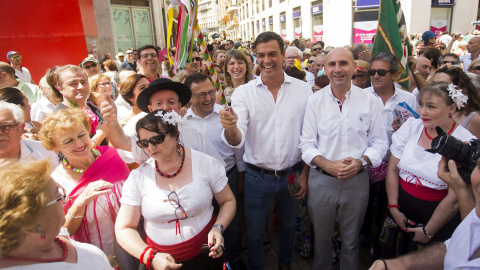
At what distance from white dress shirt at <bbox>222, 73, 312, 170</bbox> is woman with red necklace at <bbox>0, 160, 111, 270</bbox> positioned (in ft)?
5.19

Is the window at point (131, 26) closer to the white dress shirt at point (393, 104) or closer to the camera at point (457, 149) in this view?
the white dress shirt at point (393, 104)

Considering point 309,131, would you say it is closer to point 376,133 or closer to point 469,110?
point 376,133

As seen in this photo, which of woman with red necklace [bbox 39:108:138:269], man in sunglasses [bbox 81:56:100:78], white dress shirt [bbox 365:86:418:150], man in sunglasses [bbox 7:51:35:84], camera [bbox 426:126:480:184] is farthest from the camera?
man in sunglasses [bbox 7:51:35:84]

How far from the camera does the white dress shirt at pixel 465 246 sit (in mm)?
1478

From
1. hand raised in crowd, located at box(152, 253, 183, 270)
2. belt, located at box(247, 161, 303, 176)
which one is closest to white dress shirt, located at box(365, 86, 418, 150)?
belt, located at box(247, 161, 303, 176)

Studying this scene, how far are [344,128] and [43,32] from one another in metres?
9.37

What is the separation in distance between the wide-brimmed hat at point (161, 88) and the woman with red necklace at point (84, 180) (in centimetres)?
48

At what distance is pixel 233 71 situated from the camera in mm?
4109

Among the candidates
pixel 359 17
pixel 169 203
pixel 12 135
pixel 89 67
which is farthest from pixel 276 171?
pixel 359 17

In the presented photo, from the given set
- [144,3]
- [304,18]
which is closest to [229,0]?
[304,18]

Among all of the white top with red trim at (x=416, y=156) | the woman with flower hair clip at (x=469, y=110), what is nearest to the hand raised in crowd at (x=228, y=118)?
the white top with red trim at (x=416, y=156)

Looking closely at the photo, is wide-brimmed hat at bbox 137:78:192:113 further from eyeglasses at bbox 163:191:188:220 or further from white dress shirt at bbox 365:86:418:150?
white dress shirt at bbox 365:86:418:150

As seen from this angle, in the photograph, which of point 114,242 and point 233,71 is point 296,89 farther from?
point 114,242

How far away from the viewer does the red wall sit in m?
8.01
